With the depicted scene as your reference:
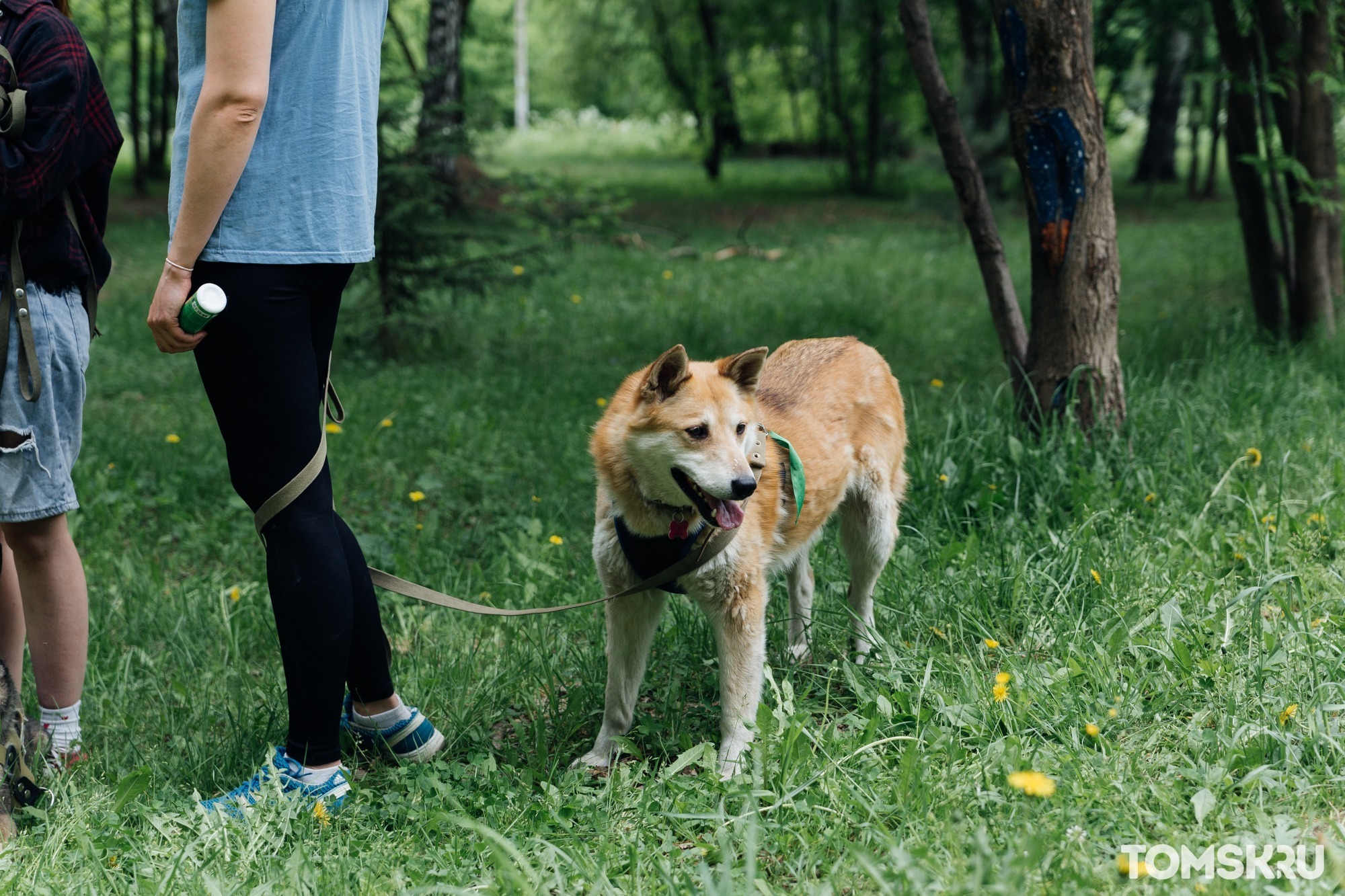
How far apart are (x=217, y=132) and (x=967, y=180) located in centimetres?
361

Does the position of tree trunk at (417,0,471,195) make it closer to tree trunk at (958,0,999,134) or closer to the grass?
the grass

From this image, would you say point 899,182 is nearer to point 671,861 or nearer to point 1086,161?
point 1086,161

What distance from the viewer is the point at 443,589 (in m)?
3.99

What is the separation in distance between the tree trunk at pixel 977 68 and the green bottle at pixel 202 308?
13.2 m

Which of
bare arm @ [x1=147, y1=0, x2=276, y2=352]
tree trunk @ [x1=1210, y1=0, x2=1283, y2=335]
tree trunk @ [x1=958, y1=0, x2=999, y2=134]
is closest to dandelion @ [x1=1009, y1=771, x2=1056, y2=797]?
bare arm @ [x1=147, y1=0, x2=276, y2=352]

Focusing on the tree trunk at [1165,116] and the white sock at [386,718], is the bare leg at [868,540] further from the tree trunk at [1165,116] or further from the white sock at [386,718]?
the tree trunk at [1165,116]

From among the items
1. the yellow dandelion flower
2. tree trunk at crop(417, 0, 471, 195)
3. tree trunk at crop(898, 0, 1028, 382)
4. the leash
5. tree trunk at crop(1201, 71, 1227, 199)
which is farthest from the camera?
tree trunk at crop(1201, 71, 1227, 199)

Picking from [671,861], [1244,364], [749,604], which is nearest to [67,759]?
[671,861]

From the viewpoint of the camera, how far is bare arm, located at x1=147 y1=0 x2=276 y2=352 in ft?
7.08

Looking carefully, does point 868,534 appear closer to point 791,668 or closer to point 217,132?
point 791,668

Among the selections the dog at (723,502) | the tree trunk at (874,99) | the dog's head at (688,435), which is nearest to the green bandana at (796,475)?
the dog at (723,502)

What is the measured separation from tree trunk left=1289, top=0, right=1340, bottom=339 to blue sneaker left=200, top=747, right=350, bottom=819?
6.05m

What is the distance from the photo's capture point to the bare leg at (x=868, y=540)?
342 cm

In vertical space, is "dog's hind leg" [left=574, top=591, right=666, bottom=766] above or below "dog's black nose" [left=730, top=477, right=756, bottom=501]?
below
